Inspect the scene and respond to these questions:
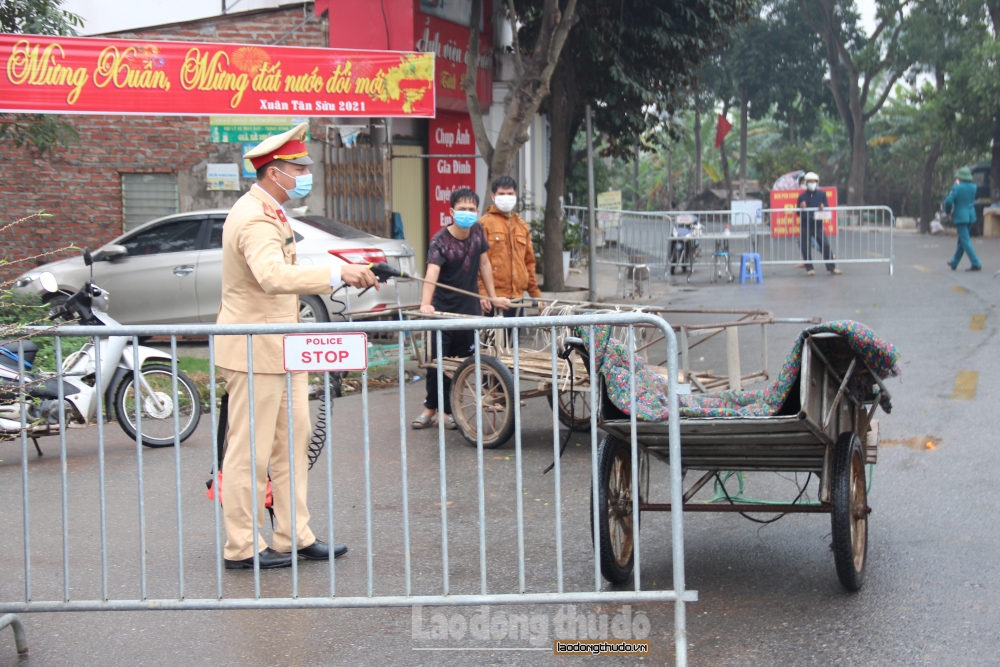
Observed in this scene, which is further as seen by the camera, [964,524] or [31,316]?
[31,316]

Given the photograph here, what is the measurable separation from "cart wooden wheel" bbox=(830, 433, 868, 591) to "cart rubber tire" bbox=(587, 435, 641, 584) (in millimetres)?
844

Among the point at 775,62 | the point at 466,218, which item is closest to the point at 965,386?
the point at 466,218

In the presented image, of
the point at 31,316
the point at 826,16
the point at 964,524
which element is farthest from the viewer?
the point at 826,16

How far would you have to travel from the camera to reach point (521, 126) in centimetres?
1233

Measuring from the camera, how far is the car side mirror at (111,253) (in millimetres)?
11508

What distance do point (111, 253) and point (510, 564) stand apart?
7.93 meters

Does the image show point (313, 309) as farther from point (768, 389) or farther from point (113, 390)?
point (768, 389)

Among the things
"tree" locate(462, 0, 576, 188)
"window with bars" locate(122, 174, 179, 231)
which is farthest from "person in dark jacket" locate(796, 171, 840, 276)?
"window with bars" locate(122, 174, 179, 231)

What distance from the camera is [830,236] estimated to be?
19453 mm

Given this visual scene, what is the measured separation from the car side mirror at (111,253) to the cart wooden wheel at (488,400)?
5565 millimetres

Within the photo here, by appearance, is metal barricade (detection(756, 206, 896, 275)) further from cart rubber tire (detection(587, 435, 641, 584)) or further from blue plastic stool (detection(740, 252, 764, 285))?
Answer: cart rubber tire (detection(587, 435, 641, 584))

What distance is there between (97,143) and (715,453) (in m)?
12.1

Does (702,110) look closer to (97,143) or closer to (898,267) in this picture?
(898,267)

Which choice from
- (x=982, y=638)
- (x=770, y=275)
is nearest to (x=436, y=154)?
(x=770, y=275)
